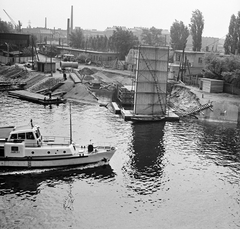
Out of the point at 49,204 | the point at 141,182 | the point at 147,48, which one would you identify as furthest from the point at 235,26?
the point at 49,204

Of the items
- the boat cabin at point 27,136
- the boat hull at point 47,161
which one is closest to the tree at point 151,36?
the boat hull at point 47,161

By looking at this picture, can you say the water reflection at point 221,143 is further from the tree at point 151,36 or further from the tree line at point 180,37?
the tree at point 151,36

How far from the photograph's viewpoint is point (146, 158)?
46844 mm

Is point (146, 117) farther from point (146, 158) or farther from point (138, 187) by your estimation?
point (138, 187)

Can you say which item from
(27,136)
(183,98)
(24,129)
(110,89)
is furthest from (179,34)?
(27,136)

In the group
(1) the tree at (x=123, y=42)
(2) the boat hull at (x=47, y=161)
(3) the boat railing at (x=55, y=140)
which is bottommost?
(2) the boat hull at (x=47, y=161)

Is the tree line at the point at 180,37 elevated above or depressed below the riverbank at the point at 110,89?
above

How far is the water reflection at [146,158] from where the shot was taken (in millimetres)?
38938

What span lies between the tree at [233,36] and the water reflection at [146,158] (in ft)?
170

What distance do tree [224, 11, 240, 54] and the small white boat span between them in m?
73.4

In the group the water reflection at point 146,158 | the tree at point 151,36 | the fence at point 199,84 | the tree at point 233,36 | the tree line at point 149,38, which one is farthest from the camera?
the tree at point 151,36

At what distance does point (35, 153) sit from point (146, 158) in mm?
14543

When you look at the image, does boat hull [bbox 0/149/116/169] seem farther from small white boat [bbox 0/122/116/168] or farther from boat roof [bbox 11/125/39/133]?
boat roof [bbox 11/125/39/133]

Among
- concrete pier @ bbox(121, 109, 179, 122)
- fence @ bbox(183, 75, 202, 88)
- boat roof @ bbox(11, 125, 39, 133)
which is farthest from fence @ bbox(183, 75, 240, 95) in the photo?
boat roof @ bbox(11, 125, 39, 133)
